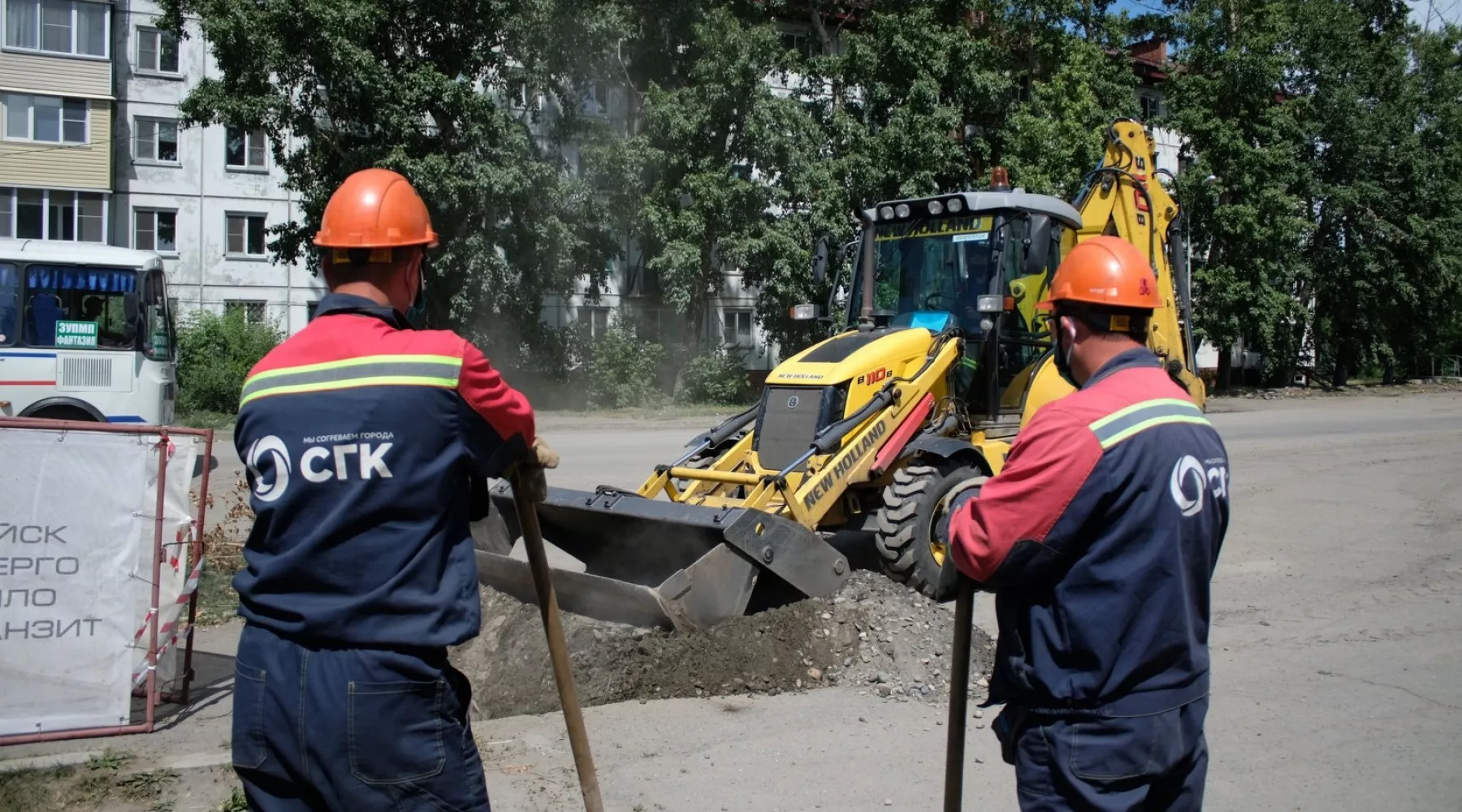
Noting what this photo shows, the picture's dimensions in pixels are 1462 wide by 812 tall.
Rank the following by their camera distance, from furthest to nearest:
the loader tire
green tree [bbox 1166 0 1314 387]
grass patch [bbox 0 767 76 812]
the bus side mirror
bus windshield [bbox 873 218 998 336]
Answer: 1. green tree [bbox 1166 0 1314 387]
2. bus windshield [bbox 873 218 998 336]
3. the bus side mirror
4. the loader tire
5. grass patch [bbox 0 767 76 812]

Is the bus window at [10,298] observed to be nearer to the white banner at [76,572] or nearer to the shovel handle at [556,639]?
the white banner at [76,572]

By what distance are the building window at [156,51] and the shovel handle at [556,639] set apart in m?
37.4

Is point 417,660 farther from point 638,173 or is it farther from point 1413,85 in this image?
point 1413,85

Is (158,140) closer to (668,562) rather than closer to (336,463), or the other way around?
(668,562)

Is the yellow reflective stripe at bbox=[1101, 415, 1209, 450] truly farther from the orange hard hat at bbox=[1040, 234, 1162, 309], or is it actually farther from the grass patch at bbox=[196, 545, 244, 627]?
the grass patch at bbox=[196, 545, 244, 627]

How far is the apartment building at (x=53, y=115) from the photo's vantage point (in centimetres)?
3303

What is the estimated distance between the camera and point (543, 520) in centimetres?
786

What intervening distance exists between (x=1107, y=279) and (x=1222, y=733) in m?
3.68

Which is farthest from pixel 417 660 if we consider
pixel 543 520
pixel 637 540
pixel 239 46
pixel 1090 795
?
pixel 239 46

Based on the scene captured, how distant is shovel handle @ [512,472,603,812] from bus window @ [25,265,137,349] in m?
14.7

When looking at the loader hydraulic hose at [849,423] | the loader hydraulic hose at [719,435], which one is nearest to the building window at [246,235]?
the loader hydraulic hose at [719,435]

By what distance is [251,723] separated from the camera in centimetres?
258

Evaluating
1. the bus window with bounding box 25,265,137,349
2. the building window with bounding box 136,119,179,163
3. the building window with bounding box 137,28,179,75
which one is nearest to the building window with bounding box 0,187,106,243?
the building window with bounding box 136,119,179,163

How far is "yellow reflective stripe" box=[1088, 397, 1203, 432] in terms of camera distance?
2662 mm
